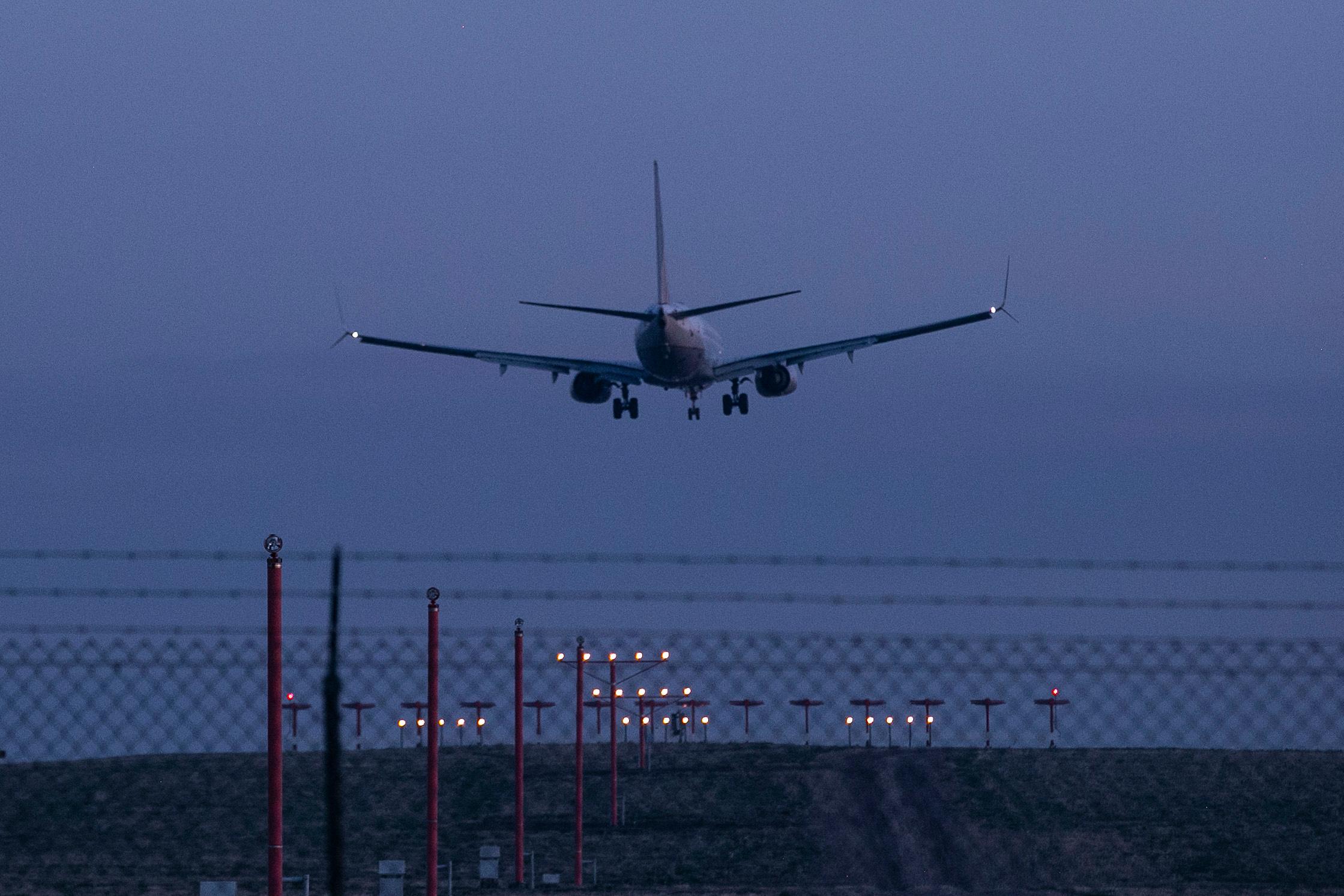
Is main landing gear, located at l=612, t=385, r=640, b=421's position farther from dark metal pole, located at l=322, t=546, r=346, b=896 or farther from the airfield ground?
dark metal pole, located at l=322, t=546, r=346, b=896

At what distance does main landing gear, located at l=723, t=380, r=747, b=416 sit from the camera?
268ft

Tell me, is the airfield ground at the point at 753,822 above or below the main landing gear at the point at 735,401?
below

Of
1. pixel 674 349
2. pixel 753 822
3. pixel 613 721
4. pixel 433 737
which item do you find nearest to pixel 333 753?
pixel 433 737

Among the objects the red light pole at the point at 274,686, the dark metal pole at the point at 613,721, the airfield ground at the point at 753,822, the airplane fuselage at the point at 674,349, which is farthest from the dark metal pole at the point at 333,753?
the airplane fuselage at the point at 674,349

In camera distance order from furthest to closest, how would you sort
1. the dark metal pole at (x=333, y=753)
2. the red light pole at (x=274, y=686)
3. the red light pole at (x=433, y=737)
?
the red light pole at (x=433, y=737), the red light pole at (x=274, y=686), the dark metal pole at (x=333, y=753)

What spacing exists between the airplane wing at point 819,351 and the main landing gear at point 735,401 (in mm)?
1281

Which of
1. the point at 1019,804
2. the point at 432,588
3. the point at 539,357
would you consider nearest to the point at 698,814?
the point at 1019,804

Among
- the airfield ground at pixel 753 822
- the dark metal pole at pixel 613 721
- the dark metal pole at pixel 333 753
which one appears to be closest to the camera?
the dark metal pole at pixel 333 753

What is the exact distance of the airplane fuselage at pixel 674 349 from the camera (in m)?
72.9

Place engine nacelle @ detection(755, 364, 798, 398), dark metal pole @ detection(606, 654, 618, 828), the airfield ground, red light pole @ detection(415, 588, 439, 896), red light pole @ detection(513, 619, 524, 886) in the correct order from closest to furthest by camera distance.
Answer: red light pole @ detection(415, 588, 439, 896) → red light pole @ detection(513, 619, 524, 886) → dark metal pole @ detection(606, 654, 618, 828) → the airfield ground → engine nacelle @ detection(755, 364, 798, 398)

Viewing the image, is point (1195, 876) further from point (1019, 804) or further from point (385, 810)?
point (385, 810)

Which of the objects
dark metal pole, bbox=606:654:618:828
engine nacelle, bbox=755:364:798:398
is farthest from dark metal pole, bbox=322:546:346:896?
engine nacelle, bbox=755:364:798:398

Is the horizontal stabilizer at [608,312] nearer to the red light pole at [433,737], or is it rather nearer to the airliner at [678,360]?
the airliner at [678,360]

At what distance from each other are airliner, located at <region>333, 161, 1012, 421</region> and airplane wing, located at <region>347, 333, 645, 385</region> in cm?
3
